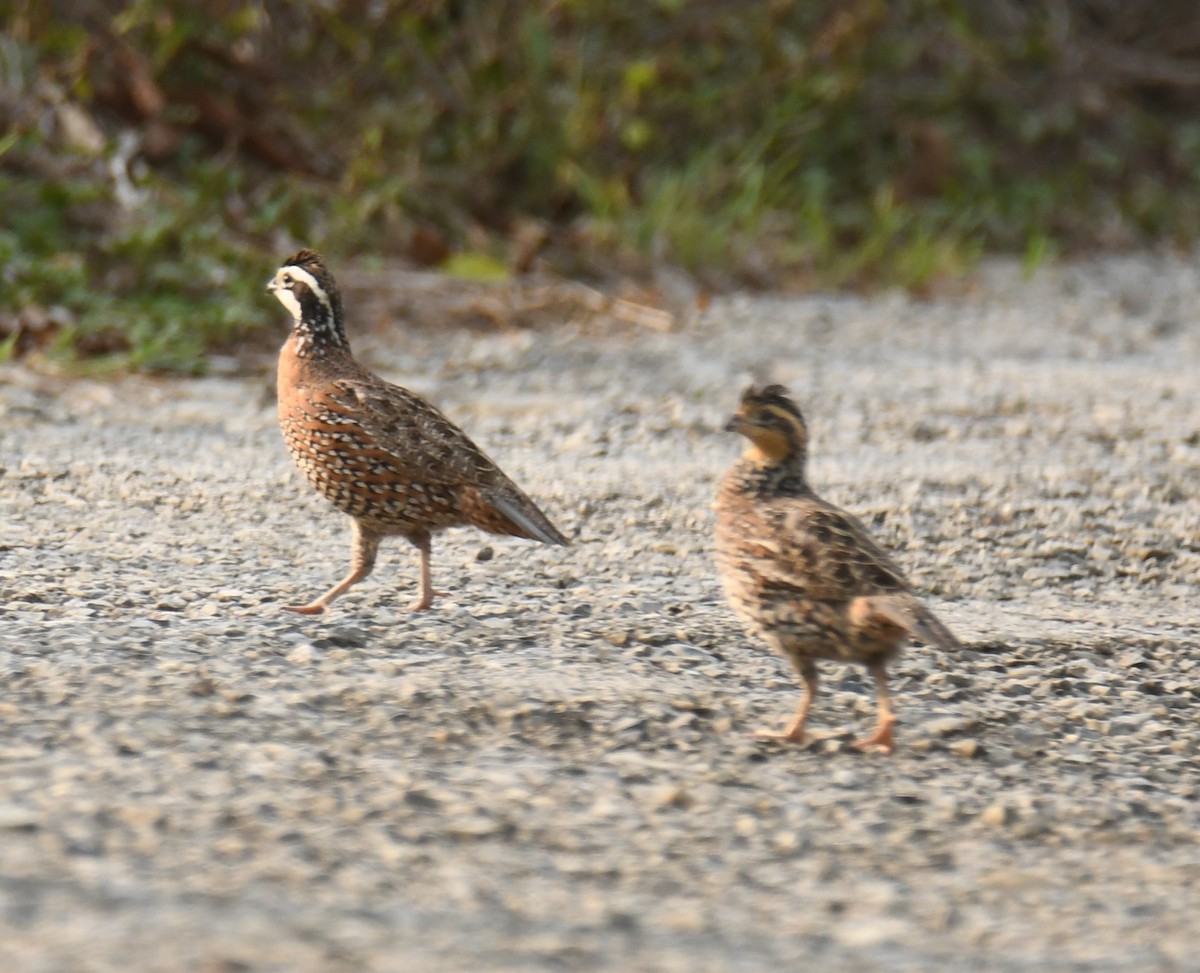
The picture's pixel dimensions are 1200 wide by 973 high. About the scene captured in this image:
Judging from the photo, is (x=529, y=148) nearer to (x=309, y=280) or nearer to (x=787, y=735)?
(x=309, y=280)

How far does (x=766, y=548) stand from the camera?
4.44 metres

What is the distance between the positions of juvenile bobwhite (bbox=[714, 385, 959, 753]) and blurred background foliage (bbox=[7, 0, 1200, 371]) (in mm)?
4603

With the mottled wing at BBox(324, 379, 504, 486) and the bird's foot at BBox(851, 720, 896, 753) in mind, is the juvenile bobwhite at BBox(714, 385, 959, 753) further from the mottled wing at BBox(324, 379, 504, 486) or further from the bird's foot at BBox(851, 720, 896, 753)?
the mottled wing at BBox(324, 379, 504, 486)

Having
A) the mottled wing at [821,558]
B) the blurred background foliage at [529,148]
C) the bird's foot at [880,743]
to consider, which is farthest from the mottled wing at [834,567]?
the blurred background foliage at [529,148]

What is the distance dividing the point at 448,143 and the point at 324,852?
9.64 meters

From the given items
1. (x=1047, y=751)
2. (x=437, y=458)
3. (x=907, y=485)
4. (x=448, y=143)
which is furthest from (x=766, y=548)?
(x=448, y=143)

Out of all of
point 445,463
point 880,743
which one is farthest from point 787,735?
point 445,463

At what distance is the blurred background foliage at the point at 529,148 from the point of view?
32.3 feet

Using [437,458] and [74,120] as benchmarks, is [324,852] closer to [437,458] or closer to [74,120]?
[437,458]

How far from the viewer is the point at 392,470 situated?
5258 millimetres

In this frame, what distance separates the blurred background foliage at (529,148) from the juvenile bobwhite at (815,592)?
460cm

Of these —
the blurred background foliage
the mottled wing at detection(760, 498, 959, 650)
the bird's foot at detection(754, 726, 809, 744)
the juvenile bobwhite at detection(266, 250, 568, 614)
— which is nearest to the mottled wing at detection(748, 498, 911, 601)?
the mottled wing at detection(760, 498, 959, 650)

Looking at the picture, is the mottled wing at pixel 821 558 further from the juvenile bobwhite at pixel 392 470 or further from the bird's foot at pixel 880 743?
the juvenile bobwhite at pixel 392 470

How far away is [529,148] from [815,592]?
28.7 feet
